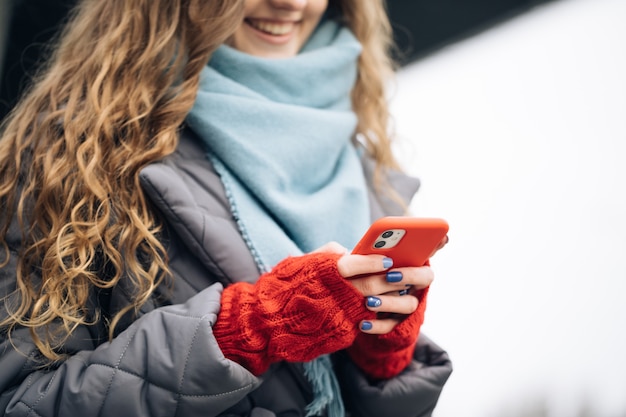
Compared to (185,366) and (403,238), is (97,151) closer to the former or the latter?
(185,366)

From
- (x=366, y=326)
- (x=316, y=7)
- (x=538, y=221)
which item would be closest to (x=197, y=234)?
(x=366, y=326)

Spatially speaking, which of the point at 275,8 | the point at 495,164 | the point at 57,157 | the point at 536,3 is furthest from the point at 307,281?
the point at 536,3

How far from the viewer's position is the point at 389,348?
823mm

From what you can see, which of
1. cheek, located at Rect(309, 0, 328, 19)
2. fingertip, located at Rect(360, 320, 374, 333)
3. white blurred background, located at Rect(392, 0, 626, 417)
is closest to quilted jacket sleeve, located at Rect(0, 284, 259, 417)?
fingertip, located at Rect(360, 320, 374, 333)

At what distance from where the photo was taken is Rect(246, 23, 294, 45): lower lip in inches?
41.1

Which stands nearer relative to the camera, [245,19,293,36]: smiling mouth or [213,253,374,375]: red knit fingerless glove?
[213,253,374,375]: red knit fingerless glove

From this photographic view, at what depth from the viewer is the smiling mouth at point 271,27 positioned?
3.41 ft

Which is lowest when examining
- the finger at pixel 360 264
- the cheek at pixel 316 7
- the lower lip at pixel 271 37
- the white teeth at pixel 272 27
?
the finger at pixel 360 264

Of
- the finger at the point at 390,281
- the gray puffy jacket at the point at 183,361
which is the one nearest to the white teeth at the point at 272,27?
the gray puffy jacket at the point at 183,361

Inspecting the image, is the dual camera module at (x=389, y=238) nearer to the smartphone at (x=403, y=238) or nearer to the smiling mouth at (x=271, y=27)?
the smartphone at (x=403, y=238)

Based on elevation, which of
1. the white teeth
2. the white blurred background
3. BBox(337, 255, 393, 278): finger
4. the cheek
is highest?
the cheek

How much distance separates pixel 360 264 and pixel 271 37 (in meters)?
0.60

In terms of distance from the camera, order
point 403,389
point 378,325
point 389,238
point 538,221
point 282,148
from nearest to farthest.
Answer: point 389,238 → point 378,325 → point 403,389 → point 282,148 → point 538,221

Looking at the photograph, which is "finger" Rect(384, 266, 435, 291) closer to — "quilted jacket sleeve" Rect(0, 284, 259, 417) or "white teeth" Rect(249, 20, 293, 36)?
"quilted jacket sleeve" Rect(0, 284, 259, 417)
